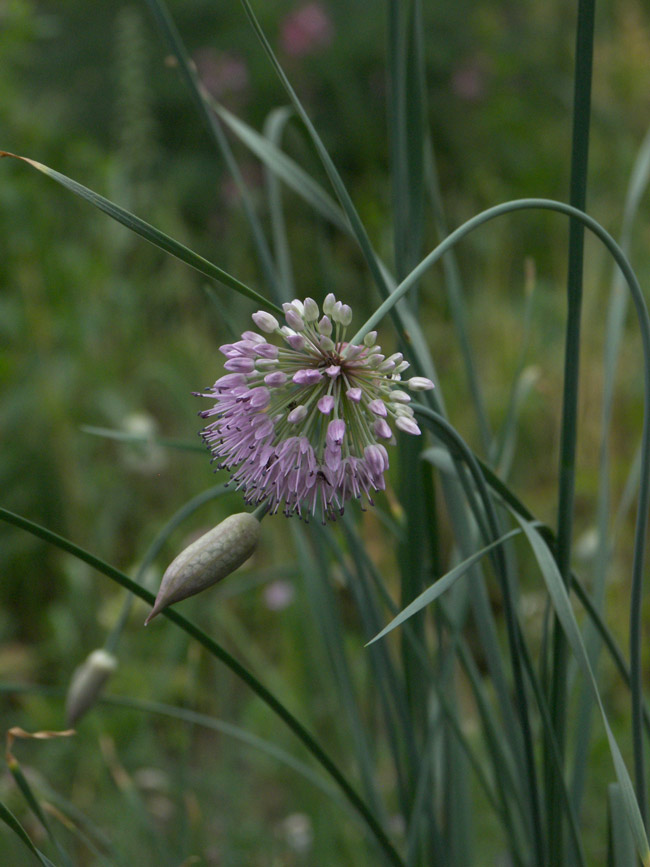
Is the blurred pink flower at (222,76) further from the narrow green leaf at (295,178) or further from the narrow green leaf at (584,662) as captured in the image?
the narrow green leaf at (584,662)

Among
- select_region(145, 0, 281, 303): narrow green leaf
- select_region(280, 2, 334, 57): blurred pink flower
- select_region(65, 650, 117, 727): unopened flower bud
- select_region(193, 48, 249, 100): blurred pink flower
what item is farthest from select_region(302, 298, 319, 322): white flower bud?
select_region(280, 2, 334, 57): blurred pink flower

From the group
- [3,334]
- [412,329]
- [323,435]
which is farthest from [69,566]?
[323,435]

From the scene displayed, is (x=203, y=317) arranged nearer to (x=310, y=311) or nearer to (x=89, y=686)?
(x=89, y=686)

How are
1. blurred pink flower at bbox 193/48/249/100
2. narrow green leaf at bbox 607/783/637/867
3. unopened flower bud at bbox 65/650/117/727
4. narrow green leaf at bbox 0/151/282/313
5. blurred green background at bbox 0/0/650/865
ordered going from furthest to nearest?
blurred pink flower at bbox 193/48/249/100
blurred green background at bbox 0/0/650/865
unopened flower bud at bbox 65/650/117/727
narrow green leaf at bbox 607/783/637/867
narrow green leaf at bbox 0/151/282/313

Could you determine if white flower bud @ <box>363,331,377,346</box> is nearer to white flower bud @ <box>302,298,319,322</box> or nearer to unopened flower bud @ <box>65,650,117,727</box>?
white flower bud @ <box>302,298,319,322</box>

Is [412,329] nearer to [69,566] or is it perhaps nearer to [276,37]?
[69,566]

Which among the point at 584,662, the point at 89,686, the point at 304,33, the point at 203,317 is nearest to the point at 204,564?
the point at 584,662

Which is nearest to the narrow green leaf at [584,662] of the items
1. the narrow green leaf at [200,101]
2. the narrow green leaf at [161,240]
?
the narrow green leaf at [161,240]
